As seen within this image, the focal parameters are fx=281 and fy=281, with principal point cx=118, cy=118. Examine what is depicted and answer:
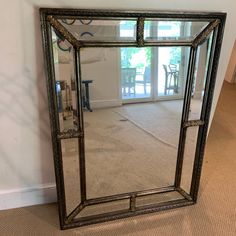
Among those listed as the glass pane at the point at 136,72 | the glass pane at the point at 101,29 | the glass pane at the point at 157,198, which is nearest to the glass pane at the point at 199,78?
the glass pane at the point at 136,72

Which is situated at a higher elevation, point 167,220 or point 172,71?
point 172,71

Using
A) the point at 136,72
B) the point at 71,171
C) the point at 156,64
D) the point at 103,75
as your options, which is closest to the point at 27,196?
the point at 71,171

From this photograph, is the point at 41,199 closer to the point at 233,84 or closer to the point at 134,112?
the point at 134,112

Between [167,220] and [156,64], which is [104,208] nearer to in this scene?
[167,220]

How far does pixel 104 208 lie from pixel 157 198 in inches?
14.2

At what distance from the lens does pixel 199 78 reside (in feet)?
5.22

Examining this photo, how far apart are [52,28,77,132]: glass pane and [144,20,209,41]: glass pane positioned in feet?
1.33

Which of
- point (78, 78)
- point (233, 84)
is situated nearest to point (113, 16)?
point (78, 78)

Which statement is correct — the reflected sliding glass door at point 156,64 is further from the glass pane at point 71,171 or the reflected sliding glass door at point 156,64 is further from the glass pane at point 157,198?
the glass pane at point 157,198

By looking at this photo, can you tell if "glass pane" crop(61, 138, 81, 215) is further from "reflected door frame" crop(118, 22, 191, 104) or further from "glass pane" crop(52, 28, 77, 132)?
"reflected door frame" crop(118, 22, 191, 104)

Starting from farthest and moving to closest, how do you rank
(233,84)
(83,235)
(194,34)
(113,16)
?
(233,84), (83,235), (194,34), (113,16)

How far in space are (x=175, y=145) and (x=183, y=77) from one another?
0.43 metres

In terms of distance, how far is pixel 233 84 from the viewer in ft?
16.4

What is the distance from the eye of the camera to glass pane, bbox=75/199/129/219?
1731 millimetres
